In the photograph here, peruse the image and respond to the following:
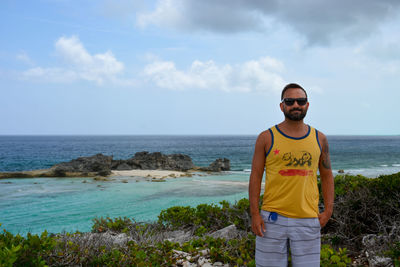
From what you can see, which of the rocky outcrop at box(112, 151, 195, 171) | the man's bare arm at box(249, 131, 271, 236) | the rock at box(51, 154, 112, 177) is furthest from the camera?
the rocky outcrop at box(112, 151, 195, 171)

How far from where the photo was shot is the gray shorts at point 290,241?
2.94 meters

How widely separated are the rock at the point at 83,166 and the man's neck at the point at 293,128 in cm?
2292

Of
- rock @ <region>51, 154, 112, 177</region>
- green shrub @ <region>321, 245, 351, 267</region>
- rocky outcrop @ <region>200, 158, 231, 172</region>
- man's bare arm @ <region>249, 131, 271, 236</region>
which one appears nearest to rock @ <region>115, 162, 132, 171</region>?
rock @ <region>51, 154, 112, 177</region>

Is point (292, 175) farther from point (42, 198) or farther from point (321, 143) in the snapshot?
point (42, 198)

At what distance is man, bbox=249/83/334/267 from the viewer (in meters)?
2.96

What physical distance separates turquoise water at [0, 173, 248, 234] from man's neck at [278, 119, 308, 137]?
354 inches

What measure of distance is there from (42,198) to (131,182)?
20.2ft

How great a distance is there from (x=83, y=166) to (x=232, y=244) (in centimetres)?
2555

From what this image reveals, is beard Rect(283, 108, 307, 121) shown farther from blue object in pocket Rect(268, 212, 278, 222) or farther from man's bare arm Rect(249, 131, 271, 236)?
blue object in pocket Rect(268, 212, 278, 222)

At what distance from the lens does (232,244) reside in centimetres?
500

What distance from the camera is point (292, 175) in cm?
300

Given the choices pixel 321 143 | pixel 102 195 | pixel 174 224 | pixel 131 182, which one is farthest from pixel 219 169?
pixel 321 143

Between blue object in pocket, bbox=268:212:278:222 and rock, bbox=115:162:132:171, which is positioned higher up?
blue object in pocket, bbox=268:212:278:222

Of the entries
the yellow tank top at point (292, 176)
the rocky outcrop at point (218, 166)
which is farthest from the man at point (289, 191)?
the rocky outcrop at point (218, 166)
